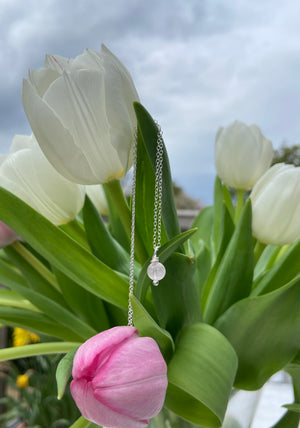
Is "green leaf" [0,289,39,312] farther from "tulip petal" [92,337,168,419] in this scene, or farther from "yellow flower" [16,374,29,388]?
"yellow flower" [16,374,29,388]

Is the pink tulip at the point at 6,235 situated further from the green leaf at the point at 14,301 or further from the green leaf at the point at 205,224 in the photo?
the green leaf at the point at 205,224

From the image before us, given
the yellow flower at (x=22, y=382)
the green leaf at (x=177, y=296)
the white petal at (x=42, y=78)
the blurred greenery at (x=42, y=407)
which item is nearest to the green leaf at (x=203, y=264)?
the green leaf at (x=177, y=296)

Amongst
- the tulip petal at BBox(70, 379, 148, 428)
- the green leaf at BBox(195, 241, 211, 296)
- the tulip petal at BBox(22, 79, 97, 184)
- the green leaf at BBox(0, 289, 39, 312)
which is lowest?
the green leaf at BBox(0, 289, 39, 312)

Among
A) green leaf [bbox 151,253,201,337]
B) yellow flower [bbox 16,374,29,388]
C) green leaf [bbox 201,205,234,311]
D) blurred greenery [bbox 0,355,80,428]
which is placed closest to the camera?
green leaf [bbox 151,253,201,337]

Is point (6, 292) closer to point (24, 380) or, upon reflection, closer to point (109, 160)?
point (109, 160)

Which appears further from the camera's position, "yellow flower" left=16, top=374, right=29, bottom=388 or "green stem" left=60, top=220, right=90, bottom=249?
"yellow flower" left=16, top=374, right=29, bottom=388

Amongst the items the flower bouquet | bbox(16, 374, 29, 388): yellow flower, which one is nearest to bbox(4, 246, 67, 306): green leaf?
the flower bouquet
